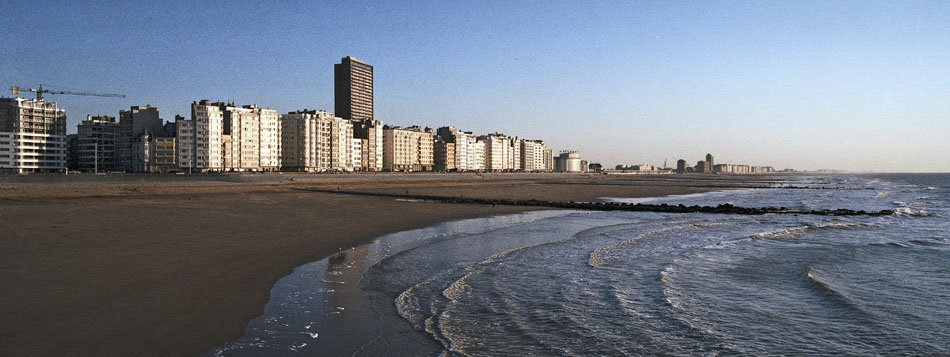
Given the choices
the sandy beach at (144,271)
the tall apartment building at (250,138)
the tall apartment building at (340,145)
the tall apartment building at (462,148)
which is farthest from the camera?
the tall apartment building at (462,148)

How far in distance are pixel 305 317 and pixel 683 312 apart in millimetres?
5419

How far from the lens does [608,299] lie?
842 centimetres

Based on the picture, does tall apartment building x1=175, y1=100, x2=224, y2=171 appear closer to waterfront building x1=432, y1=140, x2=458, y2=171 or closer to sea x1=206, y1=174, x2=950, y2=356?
waterfront building x1=432, y1=140, x2=458, y2=171

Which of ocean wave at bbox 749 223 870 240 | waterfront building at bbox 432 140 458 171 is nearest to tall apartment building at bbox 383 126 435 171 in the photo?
waterfront building at bbox 432 140 458 171

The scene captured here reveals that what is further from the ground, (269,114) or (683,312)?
(269,114)

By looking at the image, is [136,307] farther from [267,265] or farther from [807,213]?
[807,213]

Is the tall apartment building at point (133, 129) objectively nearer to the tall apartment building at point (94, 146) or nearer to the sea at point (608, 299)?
the tall apartment building at point (94, 146)

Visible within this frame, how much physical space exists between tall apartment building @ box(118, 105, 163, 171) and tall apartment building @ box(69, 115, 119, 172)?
55.9 inches

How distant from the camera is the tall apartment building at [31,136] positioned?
266ft

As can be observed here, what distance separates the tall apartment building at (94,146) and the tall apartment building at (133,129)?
1419 millimetres

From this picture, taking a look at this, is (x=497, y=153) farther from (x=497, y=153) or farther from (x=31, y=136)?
(x=31, y=136)

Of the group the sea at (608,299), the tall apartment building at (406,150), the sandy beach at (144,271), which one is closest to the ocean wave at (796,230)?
the sea at (608,299)

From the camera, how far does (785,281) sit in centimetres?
1026

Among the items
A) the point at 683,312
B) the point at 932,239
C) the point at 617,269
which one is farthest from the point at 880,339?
the point at 932,239
